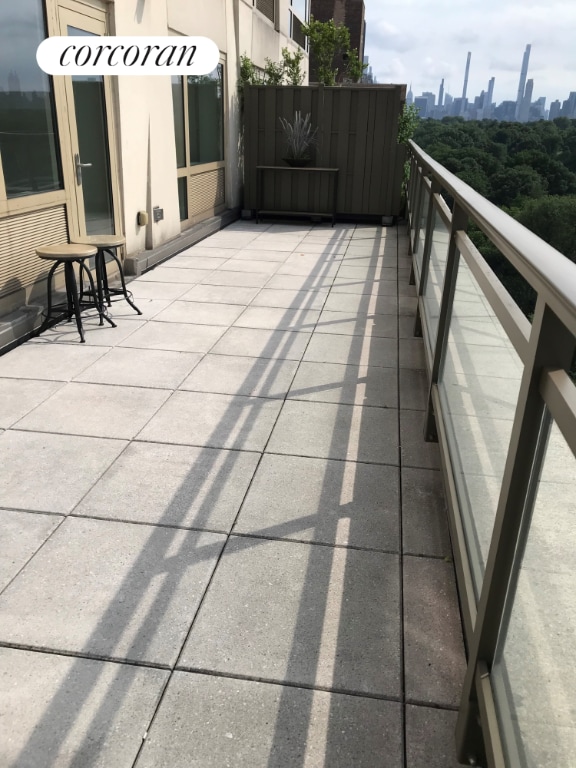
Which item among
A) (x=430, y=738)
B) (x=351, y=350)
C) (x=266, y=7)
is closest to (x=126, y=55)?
(x=351, y=350)

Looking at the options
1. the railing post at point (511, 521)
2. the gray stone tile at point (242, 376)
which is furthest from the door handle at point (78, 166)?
Result: the railing post at point (511, 521)

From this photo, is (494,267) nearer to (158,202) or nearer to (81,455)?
(81,455)

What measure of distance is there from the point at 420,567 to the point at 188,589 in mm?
842

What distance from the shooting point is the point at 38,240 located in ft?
16.3

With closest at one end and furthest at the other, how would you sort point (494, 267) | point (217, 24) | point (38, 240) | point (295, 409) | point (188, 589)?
point (188, 589) → point (494, 267) → point (295, 409) → point (38, 240) → point (217, 24)

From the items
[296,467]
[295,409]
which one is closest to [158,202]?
[295,409]

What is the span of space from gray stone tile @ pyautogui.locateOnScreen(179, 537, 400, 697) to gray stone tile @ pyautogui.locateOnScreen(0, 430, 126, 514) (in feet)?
2.67

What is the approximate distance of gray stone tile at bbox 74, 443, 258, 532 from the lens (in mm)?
2619

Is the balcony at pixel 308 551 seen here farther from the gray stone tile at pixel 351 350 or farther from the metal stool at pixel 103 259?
the metal stool at pixel 103 259

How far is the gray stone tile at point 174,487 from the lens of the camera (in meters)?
2.62

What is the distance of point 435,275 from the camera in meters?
3.95

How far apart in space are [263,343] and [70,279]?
149 cm

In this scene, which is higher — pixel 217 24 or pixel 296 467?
pixel 217 24

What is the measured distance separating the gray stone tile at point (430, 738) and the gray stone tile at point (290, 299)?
4195 millimetres
